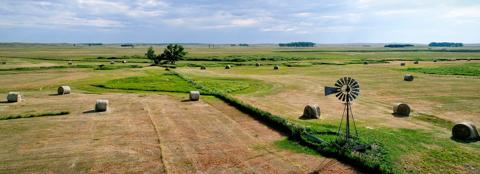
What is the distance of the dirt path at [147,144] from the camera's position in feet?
60.6

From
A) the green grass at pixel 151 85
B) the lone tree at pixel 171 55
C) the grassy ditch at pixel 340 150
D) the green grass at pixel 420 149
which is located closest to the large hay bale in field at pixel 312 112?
the green grass at pixel 420 149

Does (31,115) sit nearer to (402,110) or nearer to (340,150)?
(340,150)

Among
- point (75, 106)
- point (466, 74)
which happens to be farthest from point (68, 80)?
point (466, 74)

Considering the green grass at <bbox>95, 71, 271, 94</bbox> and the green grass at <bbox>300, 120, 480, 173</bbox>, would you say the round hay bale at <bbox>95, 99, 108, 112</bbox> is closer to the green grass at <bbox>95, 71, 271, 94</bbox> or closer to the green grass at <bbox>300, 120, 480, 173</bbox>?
the green grass at <bbox>95, 71, 271, 94</bbox>

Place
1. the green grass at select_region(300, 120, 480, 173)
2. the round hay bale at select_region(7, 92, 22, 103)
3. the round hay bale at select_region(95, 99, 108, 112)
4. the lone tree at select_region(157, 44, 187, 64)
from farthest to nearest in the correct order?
the lone tree at select_region(157, 44, 187, 64)
the round hay bale at select_region(7, 92, 22, 103)
the round hay bale at select_region(95, 99, 108, 112)
the green grass at select_region(300, 120, 480, 173)

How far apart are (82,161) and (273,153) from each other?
30.2ft

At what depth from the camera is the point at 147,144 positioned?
73.5 ft

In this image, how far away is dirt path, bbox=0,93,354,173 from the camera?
1848cm

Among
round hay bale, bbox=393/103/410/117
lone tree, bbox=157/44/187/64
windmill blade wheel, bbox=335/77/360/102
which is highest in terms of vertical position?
windmill blade wheel, bbox=335/77/360/102

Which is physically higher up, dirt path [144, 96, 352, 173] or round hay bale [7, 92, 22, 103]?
round hay bale [7, 92, 22, 103]

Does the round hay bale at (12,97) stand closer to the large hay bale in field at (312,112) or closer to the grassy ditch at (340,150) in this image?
the grassy ditch at (340,150)

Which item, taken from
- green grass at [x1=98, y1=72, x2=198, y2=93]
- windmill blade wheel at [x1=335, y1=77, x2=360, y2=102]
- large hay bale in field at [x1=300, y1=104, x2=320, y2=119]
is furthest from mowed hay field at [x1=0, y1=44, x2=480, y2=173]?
windmill blade wheel at [x1=335, y1=77, x2=360, y2=102]

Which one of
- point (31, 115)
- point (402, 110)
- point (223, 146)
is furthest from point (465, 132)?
point (31, 115)

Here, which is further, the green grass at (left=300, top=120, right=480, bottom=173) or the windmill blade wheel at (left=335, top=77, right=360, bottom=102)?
the windmill blade wheel at (left=335, top=77, right=360, bottom=102)
